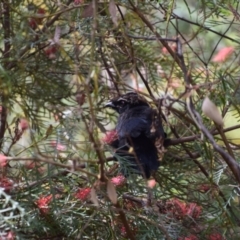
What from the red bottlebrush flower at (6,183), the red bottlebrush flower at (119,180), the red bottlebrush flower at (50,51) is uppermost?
the red bottlebrush flower at (50,51)

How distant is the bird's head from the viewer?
7.52 feet

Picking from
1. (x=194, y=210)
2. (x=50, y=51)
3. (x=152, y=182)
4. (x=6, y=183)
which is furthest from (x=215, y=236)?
(x=50, y=51)

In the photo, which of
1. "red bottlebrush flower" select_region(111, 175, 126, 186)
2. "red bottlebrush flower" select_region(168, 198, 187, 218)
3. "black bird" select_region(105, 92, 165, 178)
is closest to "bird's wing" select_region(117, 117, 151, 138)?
"black bird" select_region(105, 92, 165, 178)

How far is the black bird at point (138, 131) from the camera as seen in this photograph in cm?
202

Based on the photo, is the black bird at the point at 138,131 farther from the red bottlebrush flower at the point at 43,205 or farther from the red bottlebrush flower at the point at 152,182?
the red bottlebrush flower at the point at 43,205

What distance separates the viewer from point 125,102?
2.32 m

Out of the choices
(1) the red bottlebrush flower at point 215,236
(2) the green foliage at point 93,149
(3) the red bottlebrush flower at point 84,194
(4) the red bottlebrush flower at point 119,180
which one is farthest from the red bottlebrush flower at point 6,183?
(1) the red bottlebrush flower at point 215,236

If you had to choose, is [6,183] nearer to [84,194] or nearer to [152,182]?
[84,194]

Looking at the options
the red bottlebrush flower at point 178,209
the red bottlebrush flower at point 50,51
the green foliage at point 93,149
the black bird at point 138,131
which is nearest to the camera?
the green foliage at point 93,149

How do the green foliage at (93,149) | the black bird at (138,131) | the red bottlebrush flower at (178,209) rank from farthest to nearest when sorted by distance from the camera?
1. the red bottlebrush flower at (178,209)
2. the black bird at (138,131)
3. the green foliage at (93,149)

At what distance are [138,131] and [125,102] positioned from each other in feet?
0.66

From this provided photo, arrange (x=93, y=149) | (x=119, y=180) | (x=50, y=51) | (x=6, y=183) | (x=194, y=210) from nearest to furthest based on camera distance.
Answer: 1. (x=93, y=149)
2. (x=6, y=183)
3. (x=119, y=180)
4. (x=194, y=210)
5. (x=50, y=51)

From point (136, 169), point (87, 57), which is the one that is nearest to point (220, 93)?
point (136, 169)

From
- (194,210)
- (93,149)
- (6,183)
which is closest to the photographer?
(93,149)
